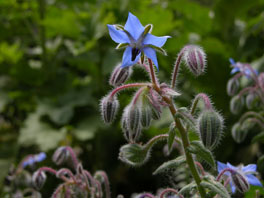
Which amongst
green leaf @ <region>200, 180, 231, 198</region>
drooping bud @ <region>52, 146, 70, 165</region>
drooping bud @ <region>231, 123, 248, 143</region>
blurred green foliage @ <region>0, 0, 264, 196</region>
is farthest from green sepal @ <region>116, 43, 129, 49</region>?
blurred green foliage @ <region>0, 0, 264, 196</region>

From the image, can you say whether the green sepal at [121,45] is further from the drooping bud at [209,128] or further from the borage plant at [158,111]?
the drooping bud at [209,128]

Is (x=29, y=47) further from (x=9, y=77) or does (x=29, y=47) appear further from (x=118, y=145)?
(x=118, y=145)

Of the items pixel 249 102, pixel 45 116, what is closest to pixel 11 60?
pixel 45 116

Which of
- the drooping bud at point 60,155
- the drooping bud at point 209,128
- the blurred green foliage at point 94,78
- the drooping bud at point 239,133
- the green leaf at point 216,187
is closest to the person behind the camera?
the green leaf at point 216,187

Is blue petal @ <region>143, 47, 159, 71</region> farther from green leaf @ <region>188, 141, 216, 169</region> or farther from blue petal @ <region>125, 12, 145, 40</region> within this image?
green leaf @ <region>188, 141, 216, 169</region>

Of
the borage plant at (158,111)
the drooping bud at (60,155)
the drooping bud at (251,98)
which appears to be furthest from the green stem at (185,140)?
the drooping bud at (251,98)

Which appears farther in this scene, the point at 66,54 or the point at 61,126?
the point at 66,54
